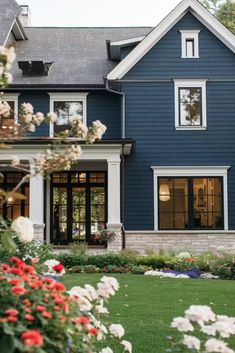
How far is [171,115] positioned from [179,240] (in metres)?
3.63

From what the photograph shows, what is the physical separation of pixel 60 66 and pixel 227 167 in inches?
243

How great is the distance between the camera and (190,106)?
53.9ft

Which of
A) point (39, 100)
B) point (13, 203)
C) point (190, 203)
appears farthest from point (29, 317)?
point (13, 203)

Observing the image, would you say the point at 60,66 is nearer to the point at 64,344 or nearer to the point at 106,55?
the point at 106,55

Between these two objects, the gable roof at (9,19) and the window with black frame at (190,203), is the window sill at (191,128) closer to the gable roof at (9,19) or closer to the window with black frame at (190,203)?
the window with black frame at (190,203)

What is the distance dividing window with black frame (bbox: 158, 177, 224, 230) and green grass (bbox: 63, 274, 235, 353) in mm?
4630

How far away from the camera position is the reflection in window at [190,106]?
16.4 m

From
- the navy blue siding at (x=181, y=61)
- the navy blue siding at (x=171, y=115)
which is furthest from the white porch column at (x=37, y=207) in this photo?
the navy blue siding at (x=181, y=61)

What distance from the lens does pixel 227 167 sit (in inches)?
634

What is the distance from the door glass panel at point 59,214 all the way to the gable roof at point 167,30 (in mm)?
3987

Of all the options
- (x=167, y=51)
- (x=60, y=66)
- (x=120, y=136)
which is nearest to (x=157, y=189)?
(x=120, y=136)

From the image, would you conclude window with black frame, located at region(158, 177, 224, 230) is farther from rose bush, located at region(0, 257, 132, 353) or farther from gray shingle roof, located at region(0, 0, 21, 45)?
rose bush, located at region(0, 257, 132, 353)

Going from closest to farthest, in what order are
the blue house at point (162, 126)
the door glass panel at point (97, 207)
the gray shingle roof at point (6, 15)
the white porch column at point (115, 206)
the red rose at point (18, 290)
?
1. the red rose at point (18, 290)
2. the white porch column at point (115, 206)
3. the blue house at point (162, 126)
4. the door glass panel at point (97, 207)
5. the gray shingle roof at point (6, 15)

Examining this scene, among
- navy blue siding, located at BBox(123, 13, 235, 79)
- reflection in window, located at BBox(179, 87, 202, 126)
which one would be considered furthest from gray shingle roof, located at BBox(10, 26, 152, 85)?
reflection in window, located at BBox(179, 87, 202, 126)
